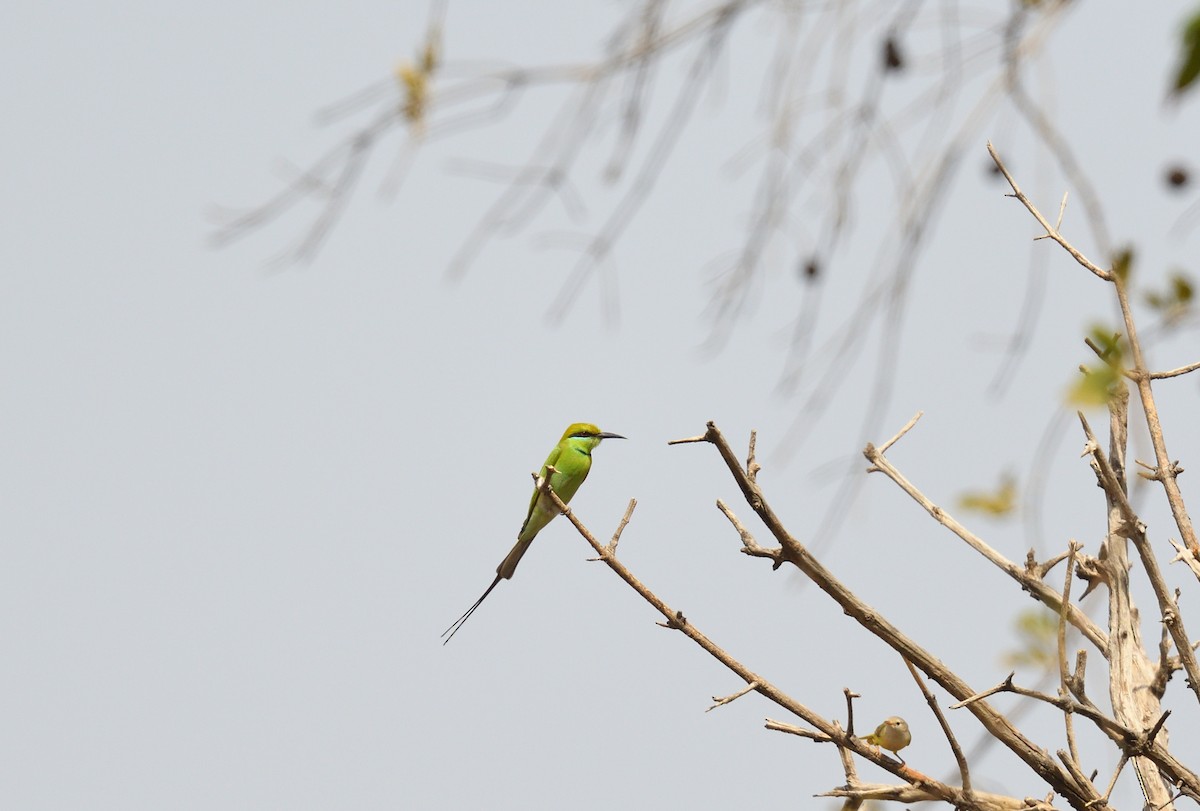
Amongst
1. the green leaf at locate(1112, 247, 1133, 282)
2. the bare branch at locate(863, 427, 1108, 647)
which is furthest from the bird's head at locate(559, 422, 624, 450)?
the green leaf at locate(1112, 247, 1133, 282)

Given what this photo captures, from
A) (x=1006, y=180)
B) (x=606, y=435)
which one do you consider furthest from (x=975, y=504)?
(x=606, y=435)

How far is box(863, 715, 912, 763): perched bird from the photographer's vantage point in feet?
8.93

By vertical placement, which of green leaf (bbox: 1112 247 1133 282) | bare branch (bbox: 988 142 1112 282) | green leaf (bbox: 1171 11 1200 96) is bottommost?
green leaf (bbox: 1171 11 1200 96)

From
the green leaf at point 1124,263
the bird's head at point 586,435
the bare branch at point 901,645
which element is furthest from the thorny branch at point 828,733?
the bird's head at point 586,435

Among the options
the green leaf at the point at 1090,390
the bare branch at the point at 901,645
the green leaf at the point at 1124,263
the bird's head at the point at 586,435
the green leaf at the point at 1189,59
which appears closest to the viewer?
the green leaf at the point at 1189,59

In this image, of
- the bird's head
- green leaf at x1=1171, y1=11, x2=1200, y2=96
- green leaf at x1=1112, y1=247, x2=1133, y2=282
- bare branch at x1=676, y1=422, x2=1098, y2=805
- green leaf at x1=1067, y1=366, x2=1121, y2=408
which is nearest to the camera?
green leaf at x1=1171, y1=11, x2=1200, y2=96

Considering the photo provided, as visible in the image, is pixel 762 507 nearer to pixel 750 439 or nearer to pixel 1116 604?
pixel 750 439

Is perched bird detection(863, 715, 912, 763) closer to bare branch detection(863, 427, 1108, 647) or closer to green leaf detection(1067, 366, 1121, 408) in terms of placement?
bare branch detection(863, 427, 1108, 647)

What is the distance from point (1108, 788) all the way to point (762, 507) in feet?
2.70

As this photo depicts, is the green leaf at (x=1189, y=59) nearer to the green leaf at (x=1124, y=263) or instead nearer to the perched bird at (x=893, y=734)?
the green leaf at (x=1124, y=263)

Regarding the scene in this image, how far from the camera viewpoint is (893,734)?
8.98ft

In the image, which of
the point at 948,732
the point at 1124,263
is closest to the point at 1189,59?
the point at 1124,263

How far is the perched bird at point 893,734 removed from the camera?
272 centimetres

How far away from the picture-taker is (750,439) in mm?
2514
